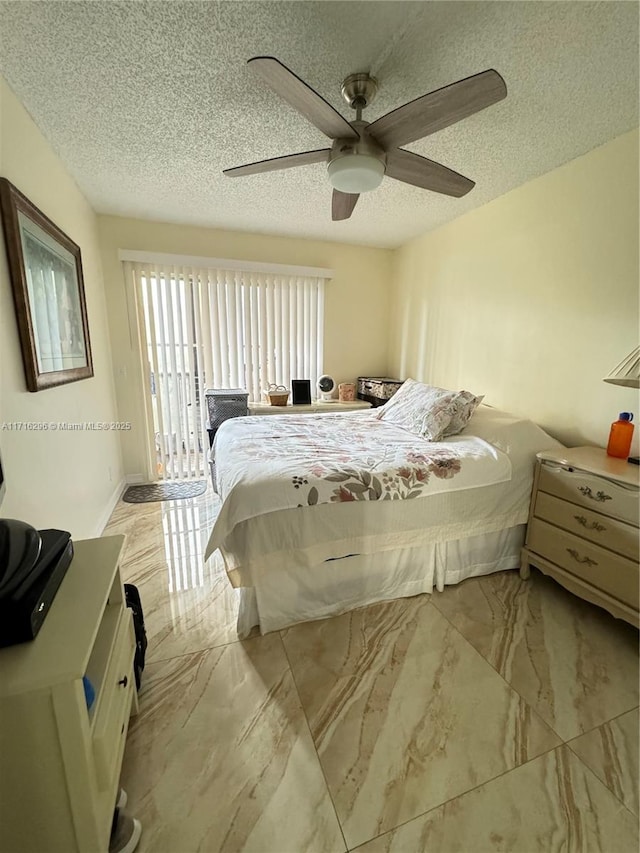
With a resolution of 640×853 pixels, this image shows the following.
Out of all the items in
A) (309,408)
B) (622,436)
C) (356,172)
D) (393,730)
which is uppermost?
(356,172)

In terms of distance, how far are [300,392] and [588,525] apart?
2623 millimetres

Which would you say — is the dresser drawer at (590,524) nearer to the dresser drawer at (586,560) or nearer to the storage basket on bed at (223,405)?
the dresser drawer at (586,560)

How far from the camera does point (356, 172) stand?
4.92 feet

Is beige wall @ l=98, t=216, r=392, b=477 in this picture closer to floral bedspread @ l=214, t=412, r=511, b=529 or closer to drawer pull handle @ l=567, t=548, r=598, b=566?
floral bedspread @ l=214, t=412, r=511, b=529

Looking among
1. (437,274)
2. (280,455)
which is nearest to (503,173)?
(437,274)

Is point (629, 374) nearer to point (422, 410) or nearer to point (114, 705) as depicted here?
point (422, 410)

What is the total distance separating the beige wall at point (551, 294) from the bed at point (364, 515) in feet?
1.12

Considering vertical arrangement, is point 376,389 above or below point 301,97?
below

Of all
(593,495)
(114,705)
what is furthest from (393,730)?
(593,495)

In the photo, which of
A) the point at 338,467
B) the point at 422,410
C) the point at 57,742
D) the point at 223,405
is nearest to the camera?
the point at 57,742

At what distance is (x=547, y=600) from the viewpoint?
189 cm

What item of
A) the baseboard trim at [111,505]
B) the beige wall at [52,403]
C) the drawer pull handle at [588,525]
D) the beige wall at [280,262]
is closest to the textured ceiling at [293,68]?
the beige wall at [52,403]

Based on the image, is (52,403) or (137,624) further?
(52,403)

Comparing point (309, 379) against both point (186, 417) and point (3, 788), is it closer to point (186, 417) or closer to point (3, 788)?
point (186, 417)
